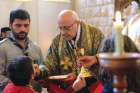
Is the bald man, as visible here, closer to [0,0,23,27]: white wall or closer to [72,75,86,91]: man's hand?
[72,75,86,91]: man's hand

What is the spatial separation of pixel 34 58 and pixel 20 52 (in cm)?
13

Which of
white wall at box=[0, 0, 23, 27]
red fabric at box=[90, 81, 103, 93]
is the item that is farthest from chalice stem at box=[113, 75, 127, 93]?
white wall at box=[0, 0, 23, 27]

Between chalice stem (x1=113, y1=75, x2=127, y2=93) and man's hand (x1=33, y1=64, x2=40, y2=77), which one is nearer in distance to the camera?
chalice stem (x1=113, y1=75, x2=127, y2=93)

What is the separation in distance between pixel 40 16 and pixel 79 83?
2.88 meters

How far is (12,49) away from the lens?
2.38 metres

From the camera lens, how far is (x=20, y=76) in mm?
1960

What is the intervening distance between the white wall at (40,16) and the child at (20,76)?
2.89m

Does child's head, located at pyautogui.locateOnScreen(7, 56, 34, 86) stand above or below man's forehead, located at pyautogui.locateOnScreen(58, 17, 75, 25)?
below

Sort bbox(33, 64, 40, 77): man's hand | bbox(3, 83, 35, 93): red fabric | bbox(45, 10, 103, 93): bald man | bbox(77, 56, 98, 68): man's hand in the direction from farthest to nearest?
bbox(45, 10, 103, 93): bald man, bbox(33, 64, 40, 77): man's hand, bbox(77, 56, 98, 68): man's hand, bbox(3, 83, 35, 93): red fabric

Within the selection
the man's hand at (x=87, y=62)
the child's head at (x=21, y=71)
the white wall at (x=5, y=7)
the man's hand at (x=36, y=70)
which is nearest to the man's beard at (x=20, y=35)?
the man's hand at (x=36, y=70)

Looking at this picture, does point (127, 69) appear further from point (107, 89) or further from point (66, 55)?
point (66, 55)

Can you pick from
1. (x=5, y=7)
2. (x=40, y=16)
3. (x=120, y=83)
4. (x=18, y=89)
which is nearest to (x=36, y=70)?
(x=18, y=89)

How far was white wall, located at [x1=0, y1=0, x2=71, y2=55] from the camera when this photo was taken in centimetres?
487

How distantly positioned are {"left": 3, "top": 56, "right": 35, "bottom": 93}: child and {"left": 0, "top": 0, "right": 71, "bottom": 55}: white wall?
2886 millimetres
